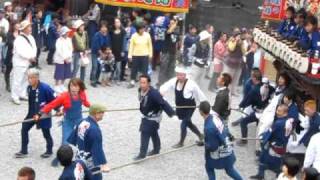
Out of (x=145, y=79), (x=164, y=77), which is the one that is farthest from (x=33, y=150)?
(x=164, y=77)

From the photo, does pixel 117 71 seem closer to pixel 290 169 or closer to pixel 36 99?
pixel 36 99

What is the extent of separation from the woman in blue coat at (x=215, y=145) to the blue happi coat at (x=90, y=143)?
5.09 ft

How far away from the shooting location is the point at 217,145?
30.8 feet

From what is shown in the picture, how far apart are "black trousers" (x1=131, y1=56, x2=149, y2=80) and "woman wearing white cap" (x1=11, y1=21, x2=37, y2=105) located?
8.84 feet

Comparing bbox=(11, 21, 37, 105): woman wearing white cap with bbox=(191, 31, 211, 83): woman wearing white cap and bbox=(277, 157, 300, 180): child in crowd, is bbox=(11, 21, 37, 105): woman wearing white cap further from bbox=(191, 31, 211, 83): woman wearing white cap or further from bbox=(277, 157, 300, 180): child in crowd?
bbox=(277, 157, 300, 180): child in crowd

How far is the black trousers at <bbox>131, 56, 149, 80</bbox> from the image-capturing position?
15.4 metres

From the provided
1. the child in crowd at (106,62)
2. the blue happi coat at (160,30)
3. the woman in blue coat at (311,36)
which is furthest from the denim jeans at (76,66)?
the woman in blue coat at (311,36)

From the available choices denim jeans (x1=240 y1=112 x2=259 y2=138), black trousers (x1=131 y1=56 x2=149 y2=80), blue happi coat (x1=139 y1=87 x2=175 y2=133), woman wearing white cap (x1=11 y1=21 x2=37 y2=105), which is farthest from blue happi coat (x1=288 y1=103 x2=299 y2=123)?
woman wearing white cap (x1=11 y1=21 x2=37 y2=105)

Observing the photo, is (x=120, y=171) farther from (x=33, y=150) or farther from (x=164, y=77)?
(x=164, y=77)

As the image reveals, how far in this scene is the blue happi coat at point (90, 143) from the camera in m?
8.86

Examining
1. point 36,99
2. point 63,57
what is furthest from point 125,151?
point 63,57

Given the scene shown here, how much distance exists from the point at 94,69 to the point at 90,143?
6.80m

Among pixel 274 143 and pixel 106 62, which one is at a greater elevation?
pixel 106 62

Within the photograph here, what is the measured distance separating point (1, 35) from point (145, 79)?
495cm
